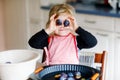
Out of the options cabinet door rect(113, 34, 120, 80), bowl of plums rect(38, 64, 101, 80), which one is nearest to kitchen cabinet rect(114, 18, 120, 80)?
cabinet door rect(113, 34, 120, 80)

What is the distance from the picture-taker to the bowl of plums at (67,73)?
1155 mm

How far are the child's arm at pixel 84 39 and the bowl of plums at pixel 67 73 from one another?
0.25m

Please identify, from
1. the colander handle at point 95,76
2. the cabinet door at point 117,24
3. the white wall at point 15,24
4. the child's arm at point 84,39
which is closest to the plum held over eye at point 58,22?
the child's arm at point 84,39

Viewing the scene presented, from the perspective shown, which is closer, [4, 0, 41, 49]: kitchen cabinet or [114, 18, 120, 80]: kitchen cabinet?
[114, 18, 120, 80]: kitchen cabinet

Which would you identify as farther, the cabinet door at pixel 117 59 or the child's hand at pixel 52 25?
the cabinet door at pixel 117 59

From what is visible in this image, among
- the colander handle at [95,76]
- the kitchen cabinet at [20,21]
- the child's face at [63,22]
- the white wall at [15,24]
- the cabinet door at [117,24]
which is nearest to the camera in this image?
the colander handle at [95,76]

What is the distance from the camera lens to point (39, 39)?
4.75 feet

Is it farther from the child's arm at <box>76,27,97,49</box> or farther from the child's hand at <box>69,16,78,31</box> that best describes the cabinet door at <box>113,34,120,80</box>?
the child's hand at <box>69,16,78,31</box>

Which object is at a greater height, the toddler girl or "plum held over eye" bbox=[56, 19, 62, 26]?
"plum held over eye" bbox=[56, 19, 62, 26]

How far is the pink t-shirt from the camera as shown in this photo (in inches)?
57.1

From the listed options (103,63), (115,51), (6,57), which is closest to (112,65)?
(115,51)

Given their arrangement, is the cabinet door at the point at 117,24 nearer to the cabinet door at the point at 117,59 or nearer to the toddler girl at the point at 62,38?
the cabinet door at the point at 117,59

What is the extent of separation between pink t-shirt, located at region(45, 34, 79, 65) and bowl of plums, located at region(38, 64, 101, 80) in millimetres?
205

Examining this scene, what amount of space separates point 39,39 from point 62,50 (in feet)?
0.44
